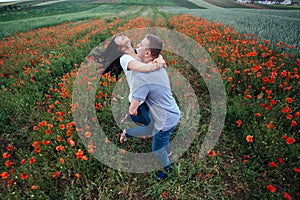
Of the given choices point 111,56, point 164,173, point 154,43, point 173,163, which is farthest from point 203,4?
point 164,173

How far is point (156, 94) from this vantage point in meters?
2.23

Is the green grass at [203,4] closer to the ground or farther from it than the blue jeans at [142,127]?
farther from it

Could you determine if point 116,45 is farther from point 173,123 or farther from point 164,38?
point 164,38

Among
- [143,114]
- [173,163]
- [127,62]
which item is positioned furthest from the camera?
[173,163]

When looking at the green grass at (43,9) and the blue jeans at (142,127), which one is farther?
the green grass at (43,9)

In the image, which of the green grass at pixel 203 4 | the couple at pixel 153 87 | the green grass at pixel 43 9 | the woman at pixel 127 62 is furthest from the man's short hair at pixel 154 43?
the green grass at pixel 203 4

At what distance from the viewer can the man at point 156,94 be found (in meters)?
2.14

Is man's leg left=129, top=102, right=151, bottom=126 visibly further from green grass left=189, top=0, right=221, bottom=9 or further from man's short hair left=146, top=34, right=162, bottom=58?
green grass left=189, top=0, right=221, bottom=9

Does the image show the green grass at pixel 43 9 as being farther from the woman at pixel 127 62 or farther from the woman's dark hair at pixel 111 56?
the woman at pixel 127 62

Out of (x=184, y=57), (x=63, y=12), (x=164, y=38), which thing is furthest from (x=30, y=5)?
(x=184, y=57)

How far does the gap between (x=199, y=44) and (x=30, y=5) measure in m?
15.5

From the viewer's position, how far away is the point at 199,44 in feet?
19.1

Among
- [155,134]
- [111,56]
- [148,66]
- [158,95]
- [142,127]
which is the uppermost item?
[148,66]

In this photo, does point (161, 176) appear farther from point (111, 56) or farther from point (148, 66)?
point (111, 56)
